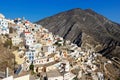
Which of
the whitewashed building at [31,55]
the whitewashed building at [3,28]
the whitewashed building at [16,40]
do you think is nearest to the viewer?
the whitewashed building at [31,55]

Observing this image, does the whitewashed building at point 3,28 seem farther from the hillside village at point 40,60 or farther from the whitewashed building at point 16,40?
the whitewashed building at point 16,40

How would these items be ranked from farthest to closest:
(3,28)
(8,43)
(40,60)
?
1. (3,28)
2. (8,43)
3. (40,60)

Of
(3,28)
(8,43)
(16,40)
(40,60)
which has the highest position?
(3,28)

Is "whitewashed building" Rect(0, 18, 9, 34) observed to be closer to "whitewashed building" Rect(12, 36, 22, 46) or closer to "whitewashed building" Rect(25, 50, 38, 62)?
"whitewashed building" Rect(12, 36, 22, 46)

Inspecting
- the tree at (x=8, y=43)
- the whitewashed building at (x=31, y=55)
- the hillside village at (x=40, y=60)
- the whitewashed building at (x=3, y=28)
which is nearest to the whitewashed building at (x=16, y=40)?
the hillside village at (x=40, y=60)

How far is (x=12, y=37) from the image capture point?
6031 cm

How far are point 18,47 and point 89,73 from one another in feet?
54.6

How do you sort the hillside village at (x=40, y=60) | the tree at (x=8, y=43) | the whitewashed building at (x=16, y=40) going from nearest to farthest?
the hillside village at (x=40, y=60)
the tree at (x=8, y=43)
the whitewashed building at (x=16, y=40)

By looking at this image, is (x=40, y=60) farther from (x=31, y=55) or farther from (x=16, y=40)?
(x=16, y=40)

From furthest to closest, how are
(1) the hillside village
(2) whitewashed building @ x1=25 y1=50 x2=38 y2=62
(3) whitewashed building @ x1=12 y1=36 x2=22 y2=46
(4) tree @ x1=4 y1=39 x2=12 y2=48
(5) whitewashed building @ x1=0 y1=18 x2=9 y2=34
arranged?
(5) whitewashed building @ x1=0 y1=18 x2=9 y2=34 < (3) whitewashed building @ x1=12 y1=36 x2=22 y2=46 < (4) tree @ x1=4 y1=39 x2=12 y2=48 < (2) whitewashed building @ x1=25 y1=50 x2=38 y2=62 < (1) the hillside village

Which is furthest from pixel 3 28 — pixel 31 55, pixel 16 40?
pixel 31 55

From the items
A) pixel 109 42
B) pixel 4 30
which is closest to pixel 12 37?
pixel 4 30

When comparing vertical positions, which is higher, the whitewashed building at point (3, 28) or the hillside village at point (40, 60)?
the whitewashed building at point (3, 28)

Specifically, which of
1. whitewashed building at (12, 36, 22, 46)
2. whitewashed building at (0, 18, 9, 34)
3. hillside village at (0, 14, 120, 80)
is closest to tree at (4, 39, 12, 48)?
hillside village at (0, 14, 120, 80)
